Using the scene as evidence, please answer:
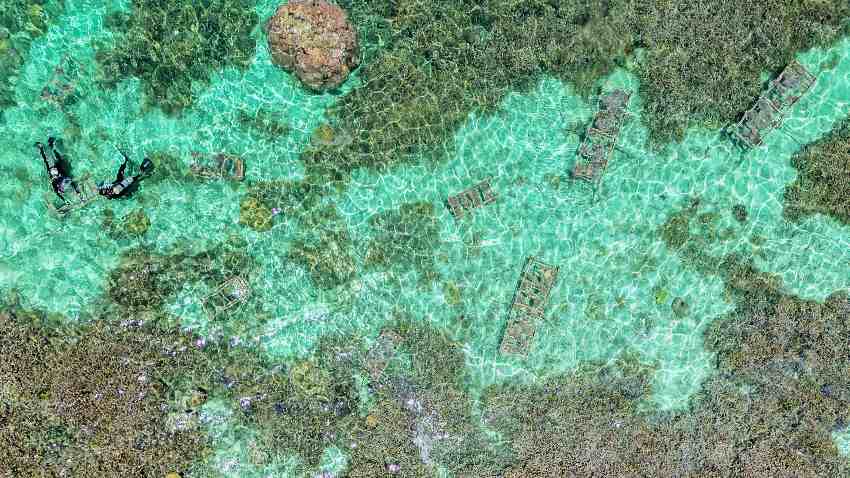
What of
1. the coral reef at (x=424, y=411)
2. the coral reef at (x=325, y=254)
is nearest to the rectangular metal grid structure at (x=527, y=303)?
the coral reef at (x=424, y=411)

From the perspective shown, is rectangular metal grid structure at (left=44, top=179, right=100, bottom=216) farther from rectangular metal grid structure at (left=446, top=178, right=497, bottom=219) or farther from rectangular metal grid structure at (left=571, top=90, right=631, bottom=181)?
rectangular metal grid structure at (left=571, top=90, right=631, bottom=181)

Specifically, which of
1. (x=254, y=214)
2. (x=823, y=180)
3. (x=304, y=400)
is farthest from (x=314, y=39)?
Answer: (x=823, y=180)

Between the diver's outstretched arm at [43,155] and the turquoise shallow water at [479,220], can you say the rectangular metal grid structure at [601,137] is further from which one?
the diver's outstretched arm at [43,155]

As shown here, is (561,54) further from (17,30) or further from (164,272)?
(17,30)

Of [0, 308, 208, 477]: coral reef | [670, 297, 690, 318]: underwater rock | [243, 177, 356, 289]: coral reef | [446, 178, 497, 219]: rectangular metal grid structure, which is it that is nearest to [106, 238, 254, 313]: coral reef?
[0, 308, 208, 477]: coral reef

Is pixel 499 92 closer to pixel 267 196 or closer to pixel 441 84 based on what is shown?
pixel 441 84

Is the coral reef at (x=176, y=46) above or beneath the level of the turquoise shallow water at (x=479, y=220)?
above
